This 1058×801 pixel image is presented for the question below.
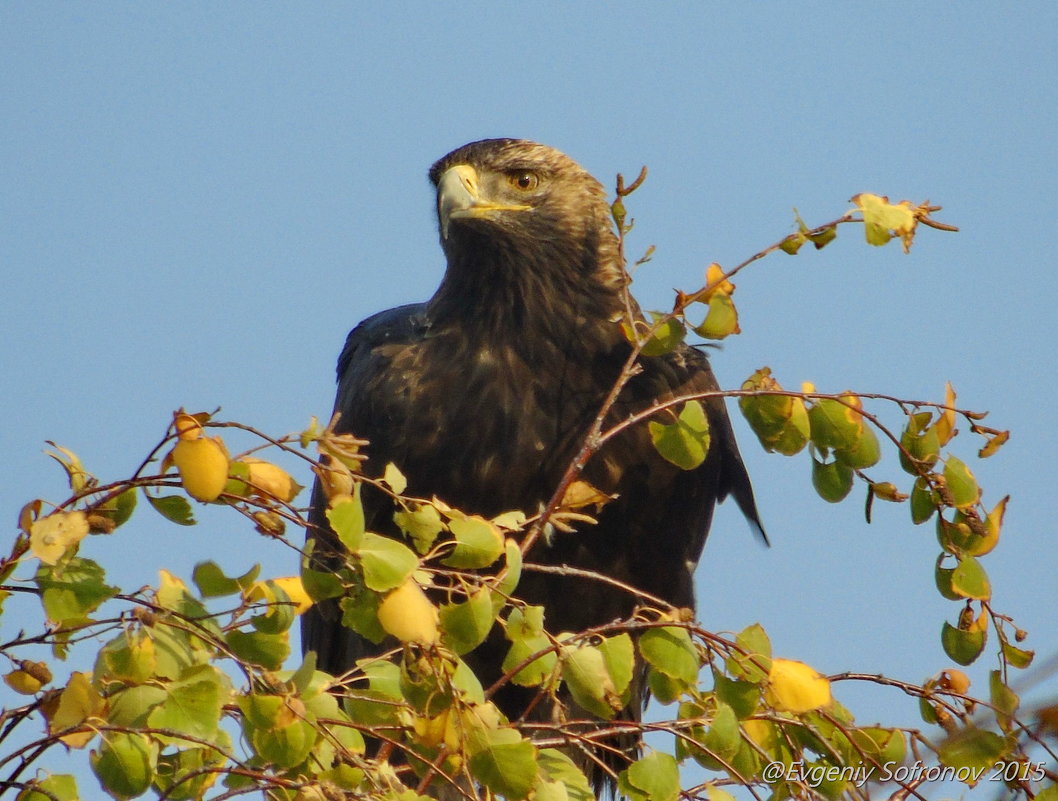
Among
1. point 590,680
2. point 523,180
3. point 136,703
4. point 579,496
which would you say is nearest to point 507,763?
point 590,680

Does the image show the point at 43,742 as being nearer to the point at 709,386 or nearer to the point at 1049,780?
A: the point at 1049,780

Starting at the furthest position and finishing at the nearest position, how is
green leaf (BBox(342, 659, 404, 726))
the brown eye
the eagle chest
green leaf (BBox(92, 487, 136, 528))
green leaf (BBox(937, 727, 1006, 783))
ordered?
1. the brown eye
2. the eagle chest
3. green leaf (BBox(937, 727, 1006, 783))
4. green leaf (BBox(342, 659, 404, 726))
5. green leaf (BBox(92, 487, 136, 528))

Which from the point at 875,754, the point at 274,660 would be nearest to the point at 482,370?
the point at 875,754

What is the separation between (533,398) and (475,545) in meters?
2.62

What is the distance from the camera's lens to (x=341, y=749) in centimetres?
205

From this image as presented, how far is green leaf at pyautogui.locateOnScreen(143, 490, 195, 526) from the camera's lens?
2.11 metres

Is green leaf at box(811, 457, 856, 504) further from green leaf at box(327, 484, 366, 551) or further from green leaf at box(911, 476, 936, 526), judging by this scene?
green leaf at box(327, 484, 366, 551)

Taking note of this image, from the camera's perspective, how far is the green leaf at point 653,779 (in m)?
2.20

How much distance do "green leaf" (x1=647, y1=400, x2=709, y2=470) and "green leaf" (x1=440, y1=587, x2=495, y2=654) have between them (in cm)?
72

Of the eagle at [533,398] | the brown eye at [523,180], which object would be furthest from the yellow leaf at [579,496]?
the brown eye at [523,180]

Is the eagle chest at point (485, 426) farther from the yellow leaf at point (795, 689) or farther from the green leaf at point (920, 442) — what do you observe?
the yellow leaf at point (795, 689)

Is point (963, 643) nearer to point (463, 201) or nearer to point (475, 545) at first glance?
point (475, 545)

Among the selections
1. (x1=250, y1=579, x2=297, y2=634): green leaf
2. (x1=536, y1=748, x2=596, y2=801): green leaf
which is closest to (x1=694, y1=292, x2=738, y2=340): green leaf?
(x1=536, y1=748, x2=596, y2=801): green leaf

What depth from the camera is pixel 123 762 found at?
1.92 metres
